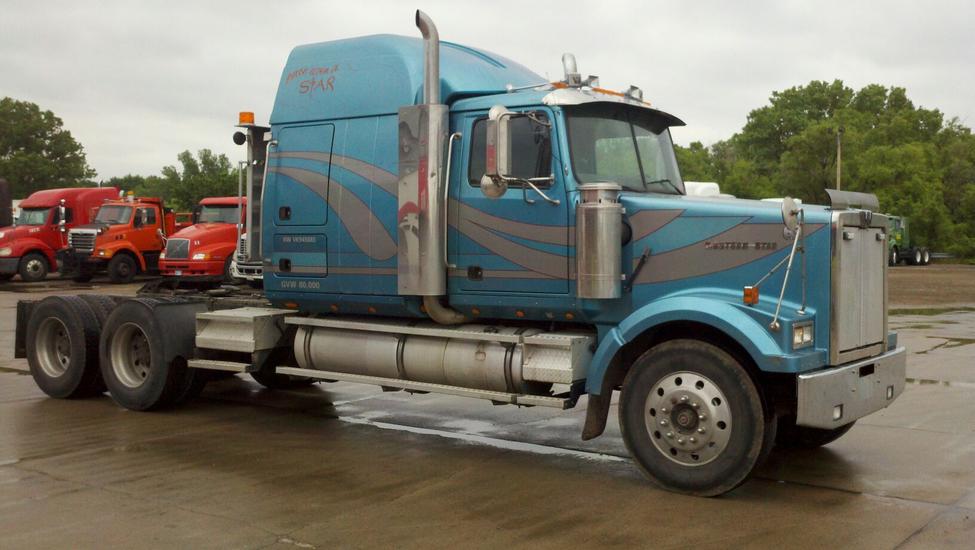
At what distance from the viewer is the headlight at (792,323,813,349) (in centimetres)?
641

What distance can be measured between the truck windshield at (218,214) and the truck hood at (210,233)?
0.29 m

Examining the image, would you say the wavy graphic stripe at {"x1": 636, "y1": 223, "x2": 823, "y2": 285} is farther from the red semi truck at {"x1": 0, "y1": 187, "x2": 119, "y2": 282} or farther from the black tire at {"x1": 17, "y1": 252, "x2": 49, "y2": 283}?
the black tire at {"x1": 17, "y1": 252, "x2": 49, "y2": 283}

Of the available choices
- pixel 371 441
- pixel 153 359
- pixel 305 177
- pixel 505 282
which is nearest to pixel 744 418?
pixel 505 282

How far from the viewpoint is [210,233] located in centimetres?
2436

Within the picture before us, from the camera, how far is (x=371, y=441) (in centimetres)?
840

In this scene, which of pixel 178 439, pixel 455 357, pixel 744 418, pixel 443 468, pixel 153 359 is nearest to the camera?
pixel 744 418

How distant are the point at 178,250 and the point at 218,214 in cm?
177

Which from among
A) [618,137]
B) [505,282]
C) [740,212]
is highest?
[618,137]

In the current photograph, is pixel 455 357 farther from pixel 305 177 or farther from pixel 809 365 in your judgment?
pixel 809 365

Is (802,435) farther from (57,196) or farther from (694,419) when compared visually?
(57,196)

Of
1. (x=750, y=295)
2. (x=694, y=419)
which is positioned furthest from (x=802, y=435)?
(x=750, y=295)

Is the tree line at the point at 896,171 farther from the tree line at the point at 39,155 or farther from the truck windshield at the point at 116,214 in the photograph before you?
the tree line at the point at 39,155

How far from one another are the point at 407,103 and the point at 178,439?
3.51m

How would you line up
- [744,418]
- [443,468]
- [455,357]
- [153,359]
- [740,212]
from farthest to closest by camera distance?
[153,359], [455,357], [443,468], [740,212], [744,418]
